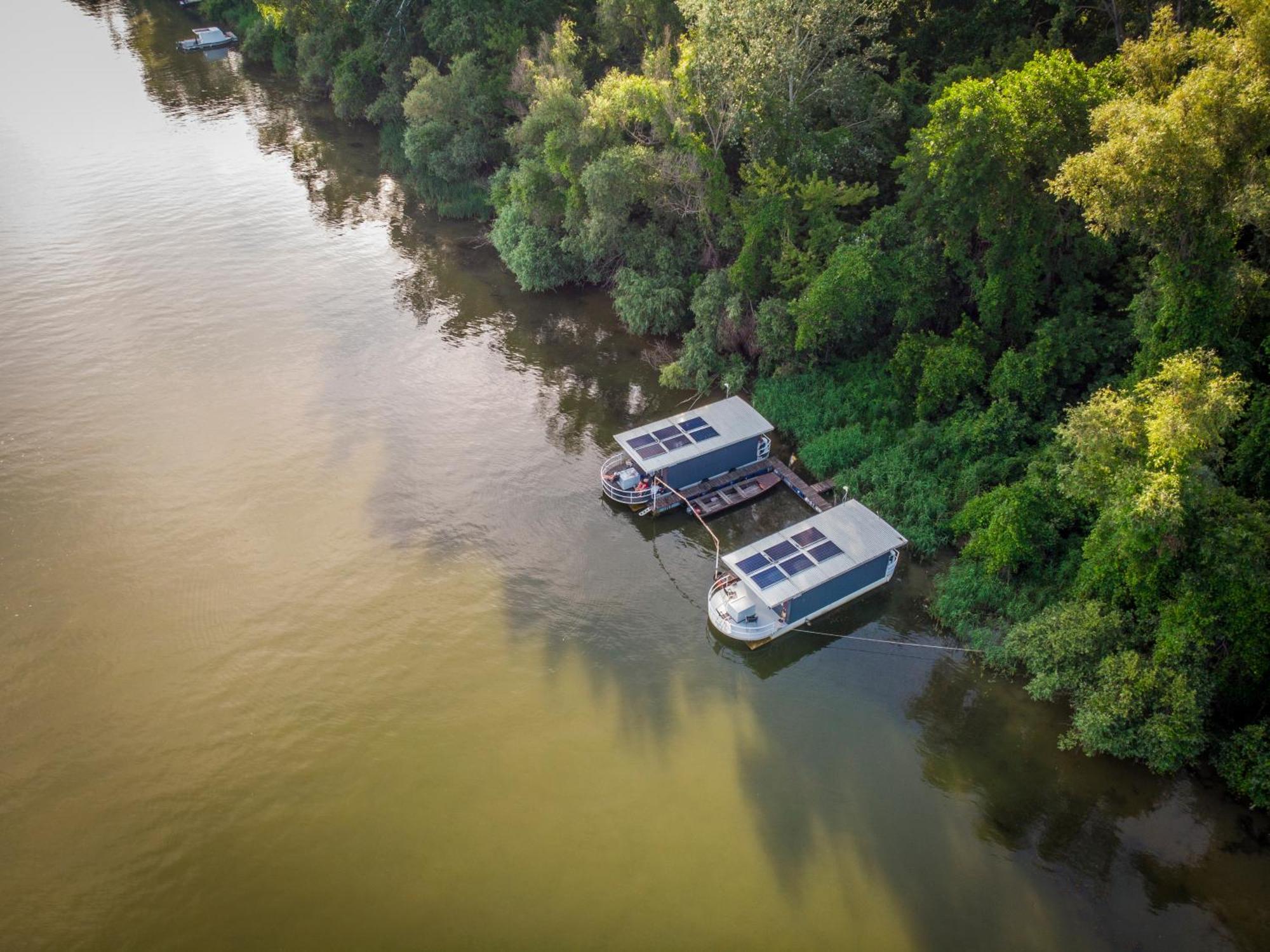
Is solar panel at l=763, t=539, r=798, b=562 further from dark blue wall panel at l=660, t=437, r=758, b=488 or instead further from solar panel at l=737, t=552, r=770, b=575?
dark blue wall panel at l=660, t=437, r=758, b=488

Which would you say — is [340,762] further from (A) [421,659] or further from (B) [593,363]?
(B) [593,363]

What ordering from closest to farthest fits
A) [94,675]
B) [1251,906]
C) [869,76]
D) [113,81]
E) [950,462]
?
1. [1251,906]
2. [94,675]
3. [950,462]
4. [869,76]
5. [113,81]

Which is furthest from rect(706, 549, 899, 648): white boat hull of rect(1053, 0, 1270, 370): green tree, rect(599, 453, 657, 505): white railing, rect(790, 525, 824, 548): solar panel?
rect(1053, 0, 1270, 370): green tree

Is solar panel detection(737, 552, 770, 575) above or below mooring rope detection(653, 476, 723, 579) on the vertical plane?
above

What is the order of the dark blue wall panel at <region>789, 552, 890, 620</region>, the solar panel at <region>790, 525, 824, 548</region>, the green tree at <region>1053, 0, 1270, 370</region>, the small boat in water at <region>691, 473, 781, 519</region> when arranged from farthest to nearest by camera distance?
the small boat in water at <region>691, 473, 781, 519</region> → the solar panel at <region>790, 525, 824, 548</region> → the dark blue wall panel at <region>789, 552, 890, 620</region> → the green tree at <region>1053, 0, 1270, 370</region>

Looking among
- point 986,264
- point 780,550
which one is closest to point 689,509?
point 780,550

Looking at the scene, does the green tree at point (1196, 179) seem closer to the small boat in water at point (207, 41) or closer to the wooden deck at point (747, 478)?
the wooden deck at point (747, 478)

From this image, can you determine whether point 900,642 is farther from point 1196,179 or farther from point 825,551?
point 1196,179

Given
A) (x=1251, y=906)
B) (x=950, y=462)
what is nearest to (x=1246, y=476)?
(x=950, y=462)
